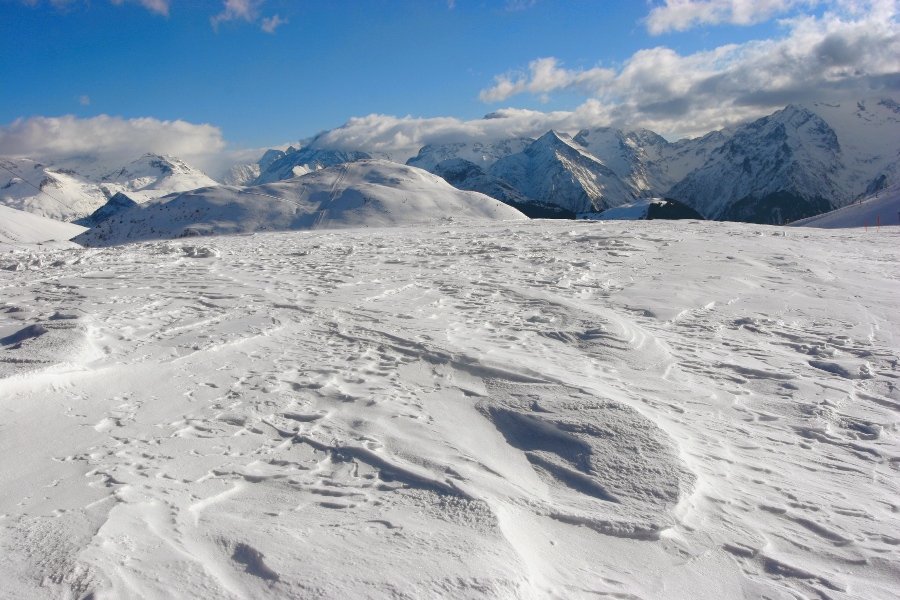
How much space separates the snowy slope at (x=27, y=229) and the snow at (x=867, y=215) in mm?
64869

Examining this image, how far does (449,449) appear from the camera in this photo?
4316 mm

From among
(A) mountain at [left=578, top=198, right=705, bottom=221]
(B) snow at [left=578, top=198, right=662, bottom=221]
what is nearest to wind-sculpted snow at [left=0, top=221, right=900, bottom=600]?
(A) mountain at [left=578, top=198, right=705, bottom=221]

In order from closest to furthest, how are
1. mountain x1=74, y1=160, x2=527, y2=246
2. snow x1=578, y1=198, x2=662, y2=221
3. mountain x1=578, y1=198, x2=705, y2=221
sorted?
mountain x1=74, y1=160, x2=527, y2=246 → mountain x1=578, y1=198, x2=705, y2=221 → snow x1=578, y1=198, x2=662, y2=221

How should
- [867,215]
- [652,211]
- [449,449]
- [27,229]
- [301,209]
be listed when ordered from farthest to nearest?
[652,211] → [27,229] → [301,209] → [867,215] → [449,449]

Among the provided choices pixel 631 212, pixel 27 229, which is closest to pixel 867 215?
pixel 27 229

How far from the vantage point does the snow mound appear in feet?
162

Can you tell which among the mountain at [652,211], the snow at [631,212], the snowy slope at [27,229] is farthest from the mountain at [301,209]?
the snow at [631,212]

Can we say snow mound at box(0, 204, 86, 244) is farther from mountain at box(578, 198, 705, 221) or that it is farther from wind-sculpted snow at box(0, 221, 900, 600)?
mountain at box(578, 198, 705, 221)

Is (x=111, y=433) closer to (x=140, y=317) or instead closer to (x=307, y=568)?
(x=307, y=568)

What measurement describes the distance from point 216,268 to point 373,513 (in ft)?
40.2

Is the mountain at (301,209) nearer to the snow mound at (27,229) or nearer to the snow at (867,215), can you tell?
the snow mound at (27,229)

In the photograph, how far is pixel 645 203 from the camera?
5674 inches

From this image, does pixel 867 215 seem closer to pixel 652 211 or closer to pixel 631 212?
pixel 652 211

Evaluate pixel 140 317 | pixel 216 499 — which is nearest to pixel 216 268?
pixel 140 317
